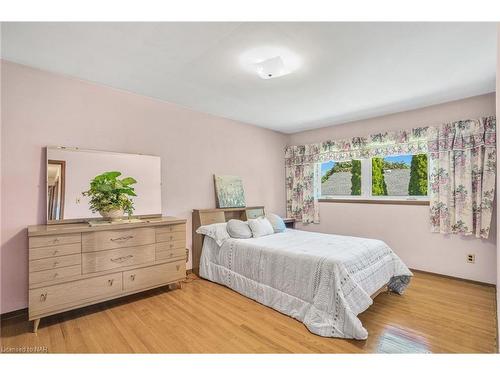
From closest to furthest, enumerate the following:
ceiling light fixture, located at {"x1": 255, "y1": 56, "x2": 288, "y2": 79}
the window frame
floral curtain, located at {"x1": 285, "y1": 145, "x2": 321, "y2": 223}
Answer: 1. ceiling light fixture, located at {"x1": 255, "y1": 56, "x2": 288, "y2": 79}
2. the window frame
3. floral curtain, located at {"x1": 285, "y1": 145, "x2": 321, "y2": 223}

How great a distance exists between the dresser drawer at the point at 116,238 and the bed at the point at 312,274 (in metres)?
0.90

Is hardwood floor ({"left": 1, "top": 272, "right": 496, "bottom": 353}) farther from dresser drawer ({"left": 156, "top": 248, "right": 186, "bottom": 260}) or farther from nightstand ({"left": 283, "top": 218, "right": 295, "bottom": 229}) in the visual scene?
nightstand ({"left": 283, "top": 218, "right": 295, "bottom": 229})

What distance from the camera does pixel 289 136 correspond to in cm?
521

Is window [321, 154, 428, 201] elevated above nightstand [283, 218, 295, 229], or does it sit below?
above

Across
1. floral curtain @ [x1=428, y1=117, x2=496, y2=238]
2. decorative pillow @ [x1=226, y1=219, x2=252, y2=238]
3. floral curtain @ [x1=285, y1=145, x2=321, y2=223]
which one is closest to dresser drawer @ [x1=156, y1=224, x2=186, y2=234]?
decorative pillow @ [x1=226, y1=219, x2=252, y2=238]

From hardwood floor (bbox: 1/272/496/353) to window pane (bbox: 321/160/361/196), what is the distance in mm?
1927

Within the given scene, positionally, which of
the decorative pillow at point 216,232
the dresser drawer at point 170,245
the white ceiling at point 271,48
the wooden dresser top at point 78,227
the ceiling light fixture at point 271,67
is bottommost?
the dresser drawer at point 170,245

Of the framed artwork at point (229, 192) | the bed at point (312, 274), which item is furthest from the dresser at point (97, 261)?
the framed artwork at point (229, 192)

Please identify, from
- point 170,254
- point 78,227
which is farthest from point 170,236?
point 78,227

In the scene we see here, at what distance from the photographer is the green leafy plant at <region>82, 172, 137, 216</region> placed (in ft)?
8.48

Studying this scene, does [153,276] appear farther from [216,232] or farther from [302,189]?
[302,189]

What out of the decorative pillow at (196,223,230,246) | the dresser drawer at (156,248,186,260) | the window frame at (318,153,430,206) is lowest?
the dresser drawer at (156,248,186,260)

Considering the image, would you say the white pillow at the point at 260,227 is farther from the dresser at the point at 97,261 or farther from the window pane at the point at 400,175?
the window pane at the point at 400,175

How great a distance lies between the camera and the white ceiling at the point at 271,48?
5.82 ft
